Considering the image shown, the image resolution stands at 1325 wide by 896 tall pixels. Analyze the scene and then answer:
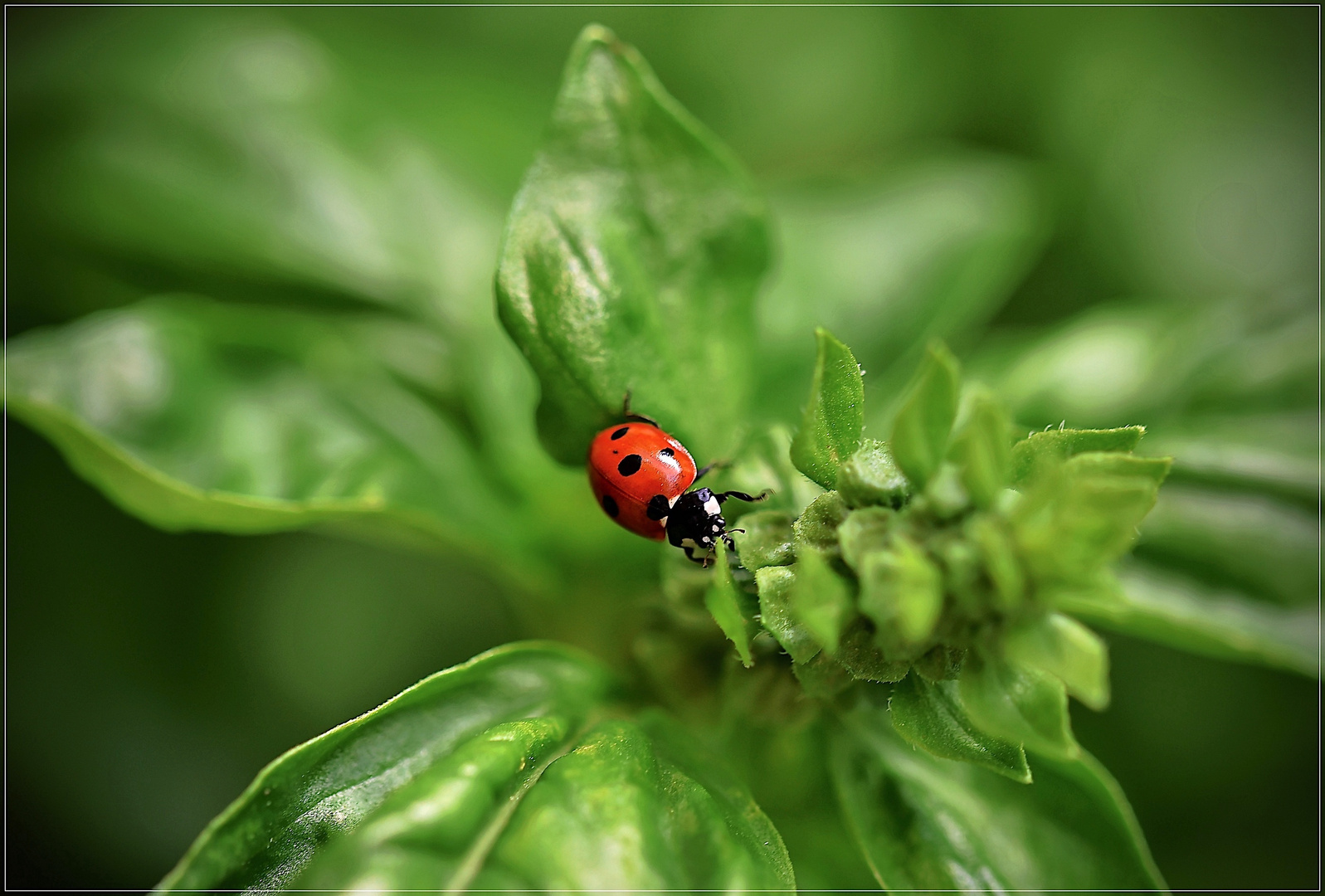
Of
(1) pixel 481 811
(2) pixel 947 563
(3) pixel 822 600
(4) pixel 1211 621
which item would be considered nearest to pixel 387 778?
(1) pixel 481 811

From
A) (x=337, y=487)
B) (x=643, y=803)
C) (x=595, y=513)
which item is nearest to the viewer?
(x=643, y=803)

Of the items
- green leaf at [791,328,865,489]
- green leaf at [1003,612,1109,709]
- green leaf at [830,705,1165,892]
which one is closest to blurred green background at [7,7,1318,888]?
green leaf at [830,705,1165,892]

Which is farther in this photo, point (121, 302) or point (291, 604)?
point (291, 604)

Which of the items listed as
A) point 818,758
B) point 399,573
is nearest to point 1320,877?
point 818,758

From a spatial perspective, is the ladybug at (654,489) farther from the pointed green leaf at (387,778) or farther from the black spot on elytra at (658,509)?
the pointed green leaf at (387,778)

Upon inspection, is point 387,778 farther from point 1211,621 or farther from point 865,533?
point 1211,621

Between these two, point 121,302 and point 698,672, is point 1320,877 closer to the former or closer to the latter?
point 698,672
